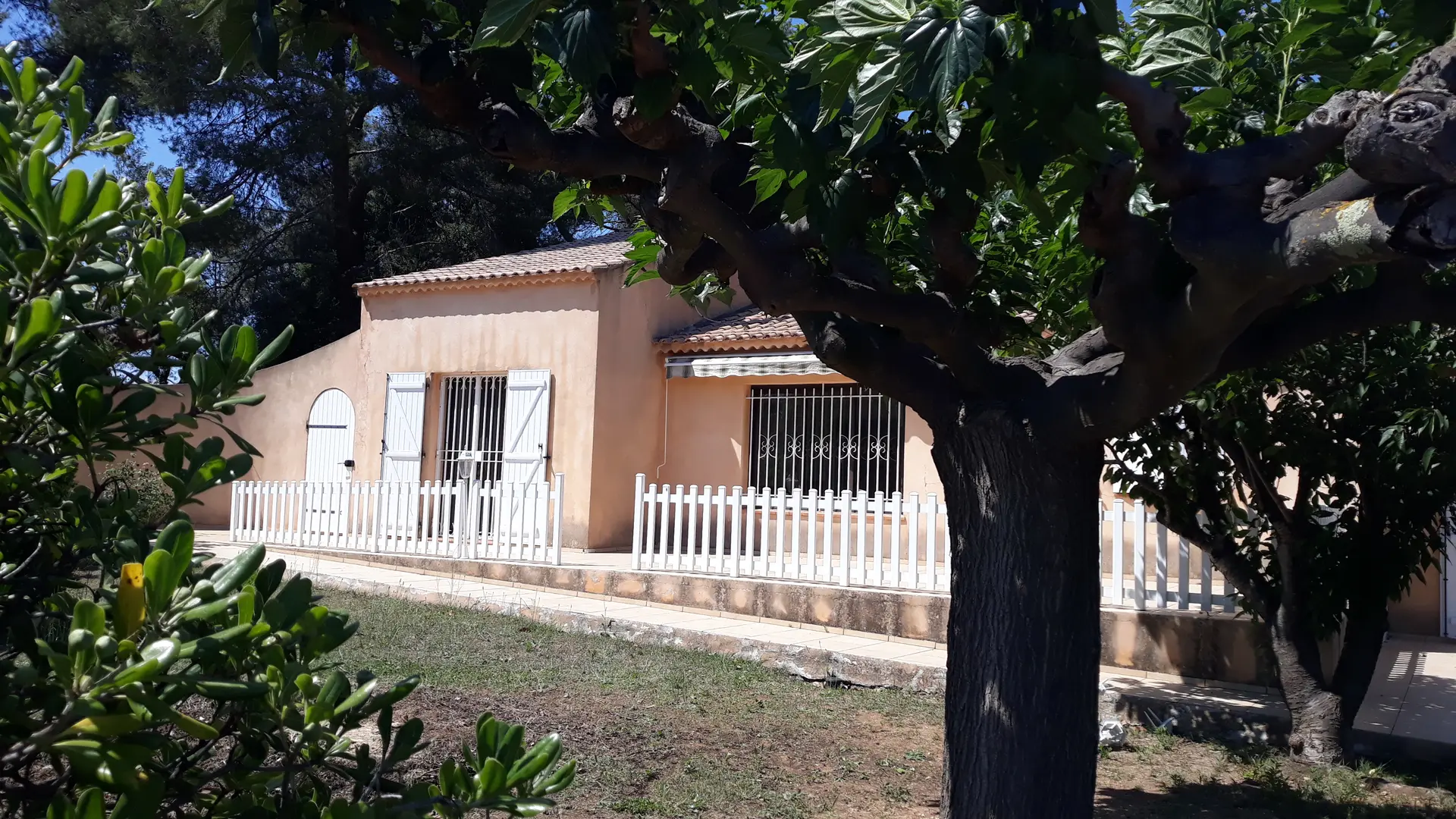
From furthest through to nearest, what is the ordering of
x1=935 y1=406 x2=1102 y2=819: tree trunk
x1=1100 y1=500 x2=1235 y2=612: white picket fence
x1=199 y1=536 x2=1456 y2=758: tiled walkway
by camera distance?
x1=1100 y1=500 x2=1235 y2=612: white picket fence
x1=199 y1=536 x2=1456 y2=758: tiled walkway
x1=935 y1=406 x2=1102 y2=819: tree trunk

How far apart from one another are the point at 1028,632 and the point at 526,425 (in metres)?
11.1

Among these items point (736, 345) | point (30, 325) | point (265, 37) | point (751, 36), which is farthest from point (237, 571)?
point (736, 345)

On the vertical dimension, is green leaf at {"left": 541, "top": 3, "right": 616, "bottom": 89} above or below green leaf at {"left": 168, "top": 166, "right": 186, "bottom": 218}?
above

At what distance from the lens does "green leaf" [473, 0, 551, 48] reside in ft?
8.16

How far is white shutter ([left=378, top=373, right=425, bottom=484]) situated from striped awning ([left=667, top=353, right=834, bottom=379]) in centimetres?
359

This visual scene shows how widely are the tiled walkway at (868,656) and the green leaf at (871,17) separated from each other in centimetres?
528

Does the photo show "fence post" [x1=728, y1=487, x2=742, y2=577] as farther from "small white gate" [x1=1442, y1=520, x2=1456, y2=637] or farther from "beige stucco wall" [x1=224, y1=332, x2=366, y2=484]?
"beige stucco wall" [x1=224, y1=332, x2=366, y2=484]

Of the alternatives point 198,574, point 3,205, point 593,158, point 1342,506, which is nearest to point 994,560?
point 593,158

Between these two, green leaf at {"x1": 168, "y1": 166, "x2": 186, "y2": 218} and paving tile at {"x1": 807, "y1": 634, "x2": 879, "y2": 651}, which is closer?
green leaf at {"x1": 168, "y1": 166, "x2": 186, "y2": 218}

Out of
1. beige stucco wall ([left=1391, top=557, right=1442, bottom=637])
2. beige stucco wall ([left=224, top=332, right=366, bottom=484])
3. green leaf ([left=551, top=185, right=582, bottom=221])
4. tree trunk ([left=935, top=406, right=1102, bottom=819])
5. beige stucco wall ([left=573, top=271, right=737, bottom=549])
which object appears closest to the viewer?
tree trunk ([left=935, top=406, right=1102, bottom=819])

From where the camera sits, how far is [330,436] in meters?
16.3

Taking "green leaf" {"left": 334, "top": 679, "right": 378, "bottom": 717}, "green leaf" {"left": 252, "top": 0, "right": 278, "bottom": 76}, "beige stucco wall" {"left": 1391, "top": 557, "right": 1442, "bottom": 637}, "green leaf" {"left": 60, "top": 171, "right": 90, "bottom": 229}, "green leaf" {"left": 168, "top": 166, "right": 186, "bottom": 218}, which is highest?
"green leaf" {"left": 252, "top": 0, "right": 278, "bottom": 76}

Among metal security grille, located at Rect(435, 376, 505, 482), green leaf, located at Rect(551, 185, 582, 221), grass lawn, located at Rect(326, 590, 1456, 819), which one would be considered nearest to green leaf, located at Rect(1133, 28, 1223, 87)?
green leaf, located at Rect(551, 185, 582, 221)

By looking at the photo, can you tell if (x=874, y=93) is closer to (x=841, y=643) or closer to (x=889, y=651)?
(x=889, y=651)
